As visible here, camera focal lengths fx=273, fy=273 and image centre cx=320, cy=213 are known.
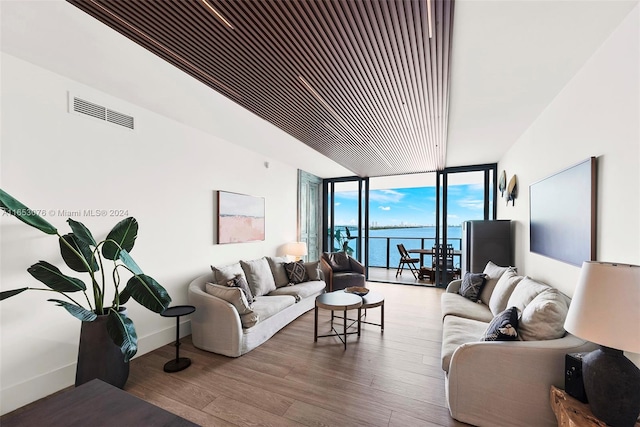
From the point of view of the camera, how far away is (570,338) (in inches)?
74.7

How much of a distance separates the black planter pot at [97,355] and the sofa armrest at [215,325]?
0.86 meters

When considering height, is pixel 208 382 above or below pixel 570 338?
below

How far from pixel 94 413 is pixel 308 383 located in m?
1.84

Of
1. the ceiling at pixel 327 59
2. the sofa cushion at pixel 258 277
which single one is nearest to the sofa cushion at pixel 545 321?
the ceiling at pixel 327 59

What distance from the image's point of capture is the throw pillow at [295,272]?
463 centimetres

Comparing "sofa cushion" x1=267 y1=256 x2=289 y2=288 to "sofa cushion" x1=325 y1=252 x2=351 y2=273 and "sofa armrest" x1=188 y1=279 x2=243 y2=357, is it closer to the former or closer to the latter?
"sofa cushion" x1=325 y1=252 x2=351 y2=273

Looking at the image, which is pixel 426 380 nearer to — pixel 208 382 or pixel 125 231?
pixel 208 382

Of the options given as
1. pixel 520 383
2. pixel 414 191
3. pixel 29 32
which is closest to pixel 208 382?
pixel 520 383

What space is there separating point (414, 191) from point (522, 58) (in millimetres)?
7315

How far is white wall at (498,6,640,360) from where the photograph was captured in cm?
159

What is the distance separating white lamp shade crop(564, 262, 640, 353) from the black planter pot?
316cm

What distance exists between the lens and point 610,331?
126 centimetres

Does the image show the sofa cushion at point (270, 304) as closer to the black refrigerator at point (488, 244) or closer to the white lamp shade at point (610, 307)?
the white lamp shade at point (610, 307)

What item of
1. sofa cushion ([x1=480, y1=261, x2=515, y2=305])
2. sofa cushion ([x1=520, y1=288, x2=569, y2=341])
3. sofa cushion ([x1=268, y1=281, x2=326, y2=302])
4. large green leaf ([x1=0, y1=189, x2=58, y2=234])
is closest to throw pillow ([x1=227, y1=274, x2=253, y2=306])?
sofa cushion ([x1=268, y1=281, x2=326, y2=302])
